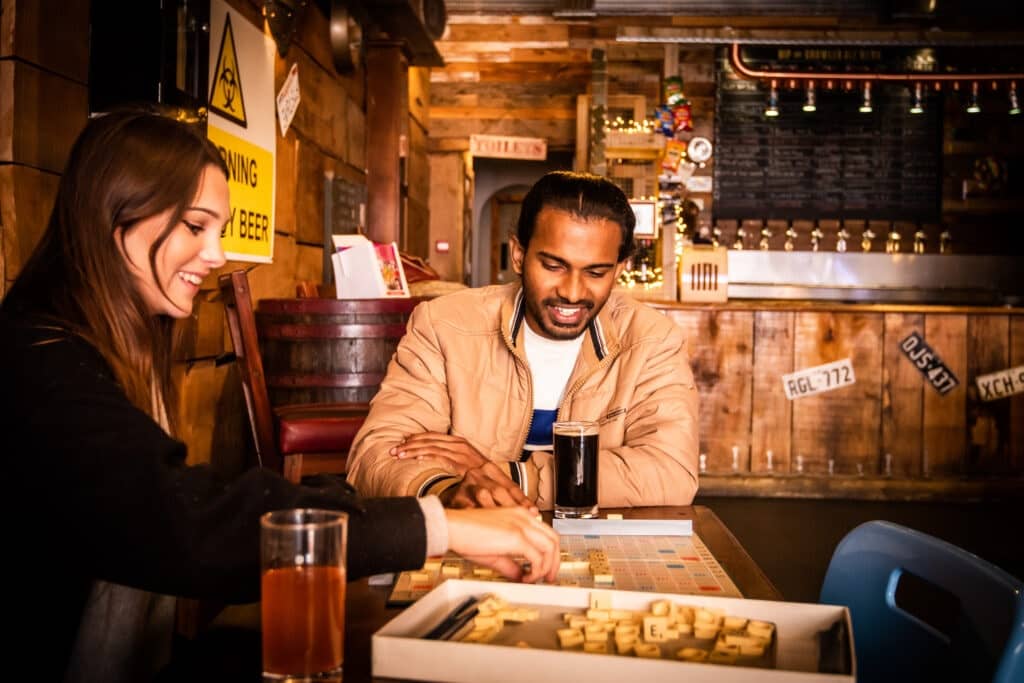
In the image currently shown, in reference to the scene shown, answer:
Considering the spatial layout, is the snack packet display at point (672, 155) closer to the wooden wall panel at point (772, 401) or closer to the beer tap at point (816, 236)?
the beer tap at point (816, 236)

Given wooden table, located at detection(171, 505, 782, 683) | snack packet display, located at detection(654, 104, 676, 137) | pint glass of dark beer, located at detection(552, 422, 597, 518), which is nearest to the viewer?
wooden table, located at detection(171, 505, 782, 683)

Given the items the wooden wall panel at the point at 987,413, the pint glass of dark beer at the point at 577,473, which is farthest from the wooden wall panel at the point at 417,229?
the pint glass of dark beer at the point at 577,473

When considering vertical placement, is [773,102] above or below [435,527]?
above

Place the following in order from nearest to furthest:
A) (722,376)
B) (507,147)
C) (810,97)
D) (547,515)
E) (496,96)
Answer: (547,515) → (722,376) → (810,97) → (507,147) → (496,96)

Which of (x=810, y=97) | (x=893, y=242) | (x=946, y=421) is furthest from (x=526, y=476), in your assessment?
(x=893, y=242)

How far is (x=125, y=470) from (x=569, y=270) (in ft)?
4.87

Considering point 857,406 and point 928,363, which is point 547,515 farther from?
point 928,363

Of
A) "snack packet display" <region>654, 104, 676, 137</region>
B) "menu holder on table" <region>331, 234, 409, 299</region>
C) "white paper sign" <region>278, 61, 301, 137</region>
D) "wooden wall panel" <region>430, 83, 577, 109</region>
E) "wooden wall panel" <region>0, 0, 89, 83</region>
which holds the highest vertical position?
"wooden wall panel" <region>430, 83, 577, 109</region>

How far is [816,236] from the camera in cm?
742

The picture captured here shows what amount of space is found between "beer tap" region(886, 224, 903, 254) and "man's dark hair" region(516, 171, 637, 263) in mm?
5787

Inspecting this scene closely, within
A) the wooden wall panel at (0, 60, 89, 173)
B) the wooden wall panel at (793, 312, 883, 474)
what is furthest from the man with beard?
the wooden wall panel at (793, 312, 883, 474)

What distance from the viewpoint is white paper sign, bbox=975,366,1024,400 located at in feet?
17.8

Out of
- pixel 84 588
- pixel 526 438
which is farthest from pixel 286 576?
pixel 526 438

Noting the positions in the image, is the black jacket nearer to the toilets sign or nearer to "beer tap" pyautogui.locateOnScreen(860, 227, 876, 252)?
the toilets sign
